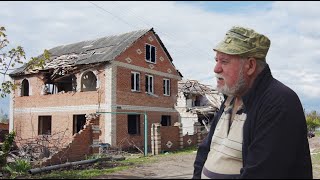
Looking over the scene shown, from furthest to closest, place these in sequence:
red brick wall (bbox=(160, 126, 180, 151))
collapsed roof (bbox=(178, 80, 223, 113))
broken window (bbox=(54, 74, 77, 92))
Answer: collapsed roof (bbox=(178, 80, 223, 113)) → broken window (bbox=(54, 74, 77, 92)) → red brick wall (bbox=(160, 126, 180, 151))

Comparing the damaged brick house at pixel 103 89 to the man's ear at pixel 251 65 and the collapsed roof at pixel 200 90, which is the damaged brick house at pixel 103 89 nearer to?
the collapsed roof at pixel 200 90

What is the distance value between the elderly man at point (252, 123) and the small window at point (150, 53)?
21073mm

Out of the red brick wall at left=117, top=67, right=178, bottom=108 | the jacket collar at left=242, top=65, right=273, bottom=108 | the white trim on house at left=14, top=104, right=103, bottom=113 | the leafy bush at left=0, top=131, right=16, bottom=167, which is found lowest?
the leafy bush at left=0, top=131, right=16, bottom=167

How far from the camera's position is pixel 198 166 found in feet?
9.00

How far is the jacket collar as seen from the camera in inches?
92.0

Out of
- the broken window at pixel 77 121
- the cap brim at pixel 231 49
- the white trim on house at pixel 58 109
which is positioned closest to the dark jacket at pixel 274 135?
the cap brim at pixel 231 49

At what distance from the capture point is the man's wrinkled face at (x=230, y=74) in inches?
96.3

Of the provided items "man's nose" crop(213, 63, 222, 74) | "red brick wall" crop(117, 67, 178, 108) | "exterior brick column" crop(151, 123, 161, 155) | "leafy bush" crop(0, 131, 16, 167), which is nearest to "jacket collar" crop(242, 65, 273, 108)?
"man's nose" crop(213, 63, 222, 74)

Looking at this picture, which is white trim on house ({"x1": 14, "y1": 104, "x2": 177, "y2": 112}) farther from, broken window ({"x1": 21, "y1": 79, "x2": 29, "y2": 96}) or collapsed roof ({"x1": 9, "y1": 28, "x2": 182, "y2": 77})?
collapsed roof ({"x1": 9, "y1": 28, "x2": 182, "y2": 77})

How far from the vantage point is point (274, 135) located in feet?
6.75

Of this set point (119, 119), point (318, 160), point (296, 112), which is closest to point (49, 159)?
point (119, 119)

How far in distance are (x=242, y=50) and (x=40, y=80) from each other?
23.1 metres

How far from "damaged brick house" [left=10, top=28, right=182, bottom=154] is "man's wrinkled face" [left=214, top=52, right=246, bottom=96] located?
18.0 meters

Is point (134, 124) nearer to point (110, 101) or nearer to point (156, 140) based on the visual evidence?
point (110, 101)
